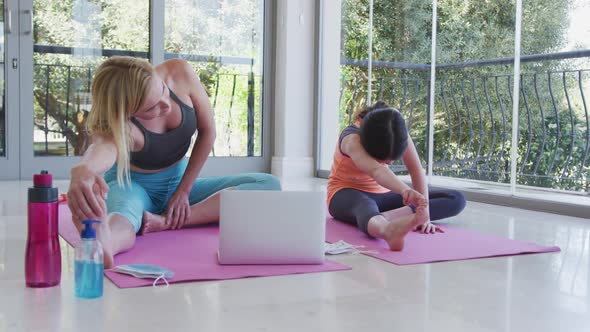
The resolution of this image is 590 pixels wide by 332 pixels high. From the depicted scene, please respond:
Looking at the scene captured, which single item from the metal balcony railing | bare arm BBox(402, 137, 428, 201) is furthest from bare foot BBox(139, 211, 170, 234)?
the metal balcony railing

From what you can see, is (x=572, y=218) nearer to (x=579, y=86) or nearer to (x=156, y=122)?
(x=579, y=86)

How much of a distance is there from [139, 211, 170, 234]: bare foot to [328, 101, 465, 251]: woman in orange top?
69 centimetres

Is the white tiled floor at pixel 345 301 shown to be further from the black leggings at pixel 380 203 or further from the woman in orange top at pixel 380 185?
the black leggings at pixel 380 203

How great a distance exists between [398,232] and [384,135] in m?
0.40

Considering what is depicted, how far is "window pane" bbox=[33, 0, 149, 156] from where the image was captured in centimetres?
445

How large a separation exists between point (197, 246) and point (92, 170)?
63 centimetres

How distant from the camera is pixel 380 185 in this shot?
231 centimetres

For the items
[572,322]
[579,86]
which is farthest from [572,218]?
[572,322]

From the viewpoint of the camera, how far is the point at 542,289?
1551 millimetres

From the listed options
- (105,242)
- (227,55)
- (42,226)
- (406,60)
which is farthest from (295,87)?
(42,226)

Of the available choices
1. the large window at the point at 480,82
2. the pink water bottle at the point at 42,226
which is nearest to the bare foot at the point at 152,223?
the pink water bottle at the point at 42,226

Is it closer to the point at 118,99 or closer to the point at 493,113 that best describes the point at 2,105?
the point at 118,99

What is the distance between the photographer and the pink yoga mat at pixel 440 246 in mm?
1909

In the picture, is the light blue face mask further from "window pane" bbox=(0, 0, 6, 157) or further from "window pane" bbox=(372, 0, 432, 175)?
"window pane" bbox=(0, 0, 6, 157)
